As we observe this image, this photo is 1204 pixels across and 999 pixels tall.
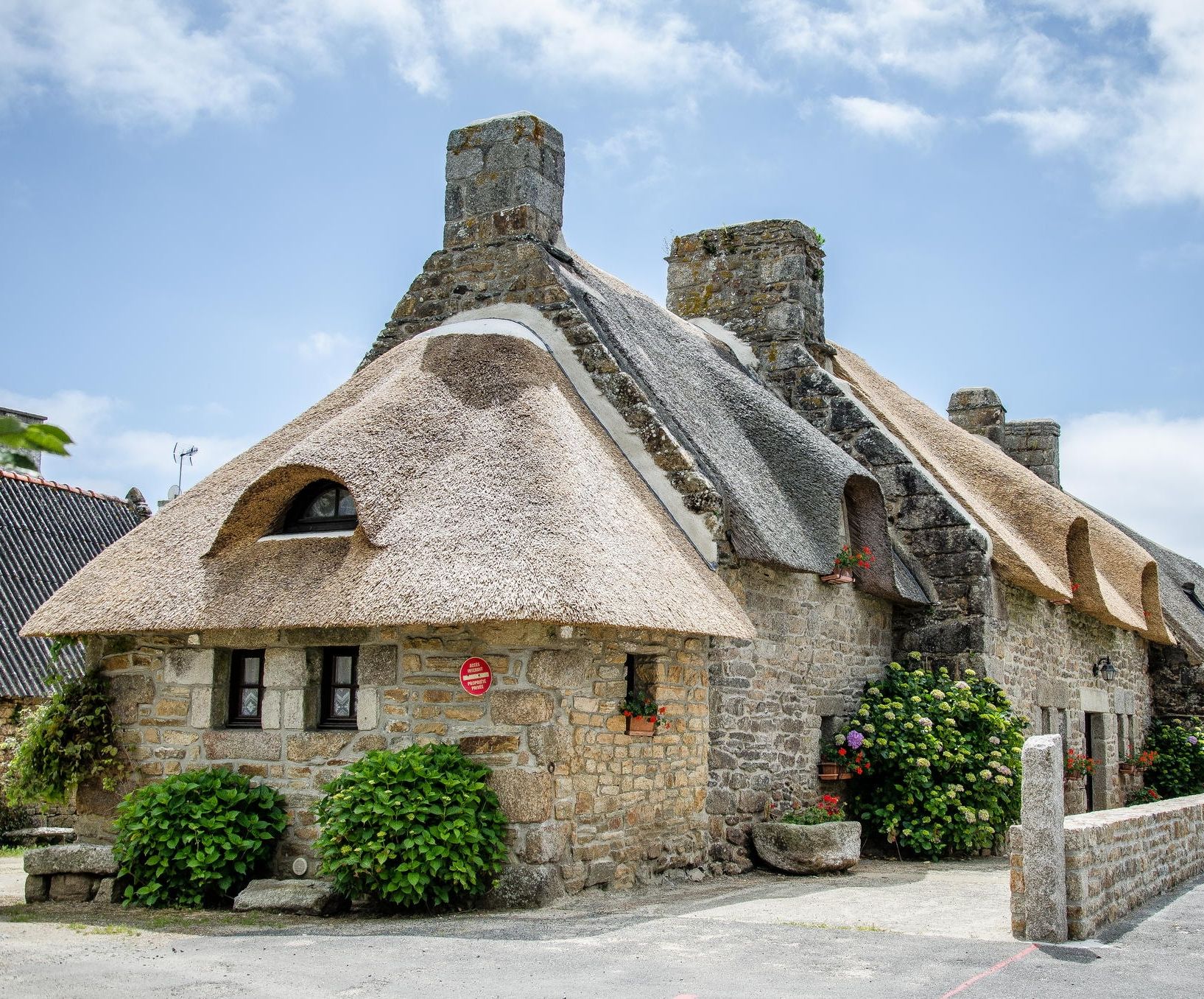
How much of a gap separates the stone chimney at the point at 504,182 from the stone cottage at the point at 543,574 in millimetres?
24

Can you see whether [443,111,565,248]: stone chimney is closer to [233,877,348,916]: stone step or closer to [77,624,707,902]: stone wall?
[77,624,707,902]: stone wall

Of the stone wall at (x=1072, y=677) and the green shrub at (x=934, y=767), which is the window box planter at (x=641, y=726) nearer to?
the green shrub at (x=934, y=767)

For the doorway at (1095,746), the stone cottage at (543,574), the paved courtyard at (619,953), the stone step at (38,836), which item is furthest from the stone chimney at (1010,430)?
the stone step at (38,836)

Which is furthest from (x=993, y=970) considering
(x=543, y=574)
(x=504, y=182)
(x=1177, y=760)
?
(x=1177, y=760)

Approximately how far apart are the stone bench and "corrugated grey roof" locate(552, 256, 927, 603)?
5.10 metres

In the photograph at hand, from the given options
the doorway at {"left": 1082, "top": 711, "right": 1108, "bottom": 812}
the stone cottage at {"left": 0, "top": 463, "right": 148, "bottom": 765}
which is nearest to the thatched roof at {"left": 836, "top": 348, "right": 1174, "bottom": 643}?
the doorway at {"left": 1082, "top": 711, "right": 1108, "bottom": 812}

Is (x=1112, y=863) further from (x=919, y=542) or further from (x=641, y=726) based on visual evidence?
(x=919, y=542)

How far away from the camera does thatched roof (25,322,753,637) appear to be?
26.0 ft

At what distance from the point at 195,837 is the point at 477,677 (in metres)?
2.22

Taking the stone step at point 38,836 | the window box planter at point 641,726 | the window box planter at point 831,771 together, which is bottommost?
the stone step at point 38,836

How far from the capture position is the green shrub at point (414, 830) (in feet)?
25.5

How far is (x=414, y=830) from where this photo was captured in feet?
25.5

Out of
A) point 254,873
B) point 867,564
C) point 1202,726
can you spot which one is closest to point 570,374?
point 867,564

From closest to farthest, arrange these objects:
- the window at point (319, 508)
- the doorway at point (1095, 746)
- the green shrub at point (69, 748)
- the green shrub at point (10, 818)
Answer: the window at point (319, 508) → the green shrub at point (69, 748) → the green shrub at point (10, 818) → the doorway at point (1095, 746)
